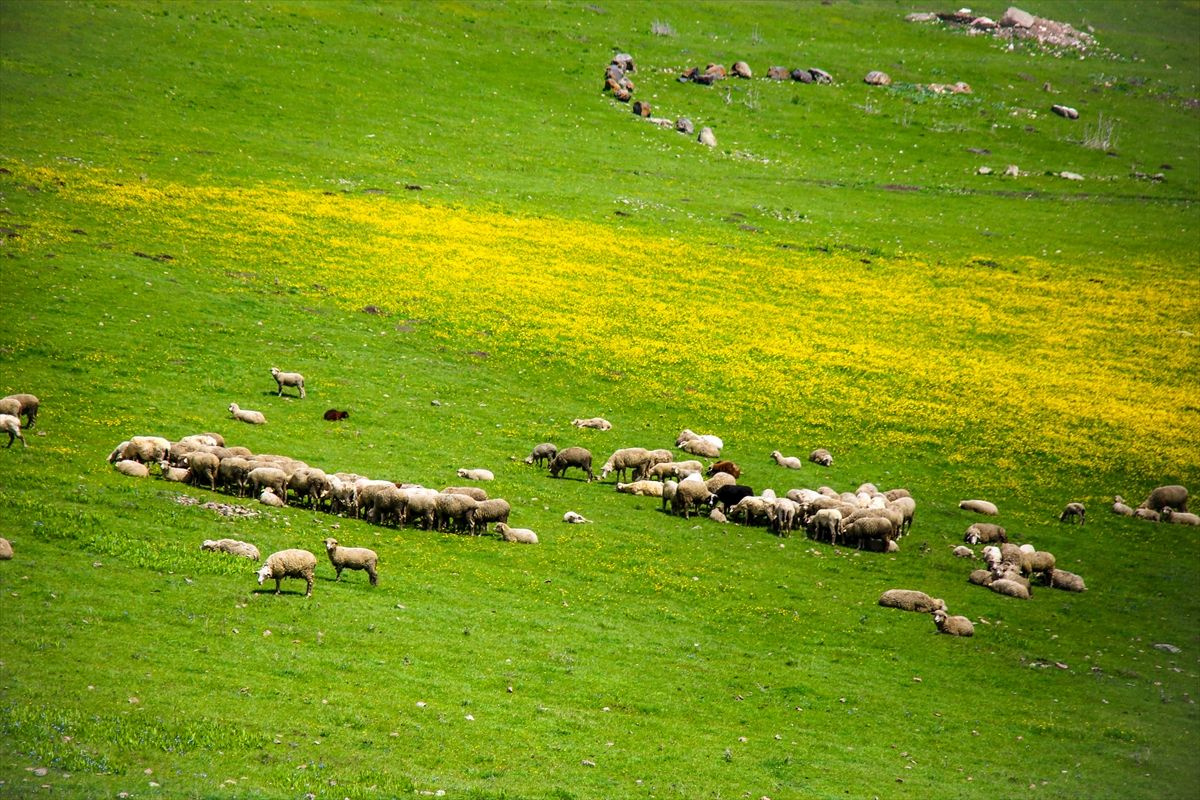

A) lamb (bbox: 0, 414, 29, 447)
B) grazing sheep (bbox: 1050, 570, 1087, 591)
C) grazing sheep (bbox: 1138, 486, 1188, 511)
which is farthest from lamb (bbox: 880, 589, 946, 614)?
lamb (bbox: 0, 414, 29, 447)

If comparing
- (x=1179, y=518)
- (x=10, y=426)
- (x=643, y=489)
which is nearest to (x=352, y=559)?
(x=10, y=426)

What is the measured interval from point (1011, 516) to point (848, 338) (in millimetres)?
A: 19996

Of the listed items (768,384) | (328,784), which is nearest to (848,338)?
(768,384)

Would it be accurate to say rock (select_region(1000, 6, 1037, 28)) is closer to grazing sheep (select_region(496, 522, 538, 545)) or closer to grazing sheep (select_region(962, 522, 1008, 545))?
grazing sheep (select_region(962, 522, 1008, 545))

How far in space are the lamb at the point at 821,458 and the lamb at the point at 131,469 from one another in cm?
2346

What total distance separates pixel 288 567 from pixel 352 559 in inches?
69.3

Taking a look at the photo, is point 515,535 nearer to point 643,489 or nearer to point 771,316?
point 643,489

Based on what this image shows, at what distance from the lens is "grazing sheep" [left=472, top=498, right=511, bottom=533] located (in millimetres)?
29000

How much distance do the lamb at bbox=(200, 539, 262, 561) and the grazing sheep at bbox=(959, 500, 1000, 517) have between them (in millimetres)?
24541

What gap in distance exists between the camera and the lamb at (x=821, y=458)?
4034cm

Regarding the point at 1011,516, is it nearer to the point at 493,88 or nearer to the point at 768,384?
the point at 768,384

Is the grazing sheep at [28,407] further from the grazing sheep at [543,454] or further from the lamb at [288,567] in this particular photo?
the grazing sheep at [543,454]

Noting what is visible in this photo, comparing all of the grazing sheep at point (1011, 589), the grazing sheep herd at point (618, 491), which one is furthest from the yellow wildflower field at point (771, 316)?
the grazing sheep at point (1011, 589)

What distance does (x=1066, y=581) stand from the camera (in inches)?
1222
